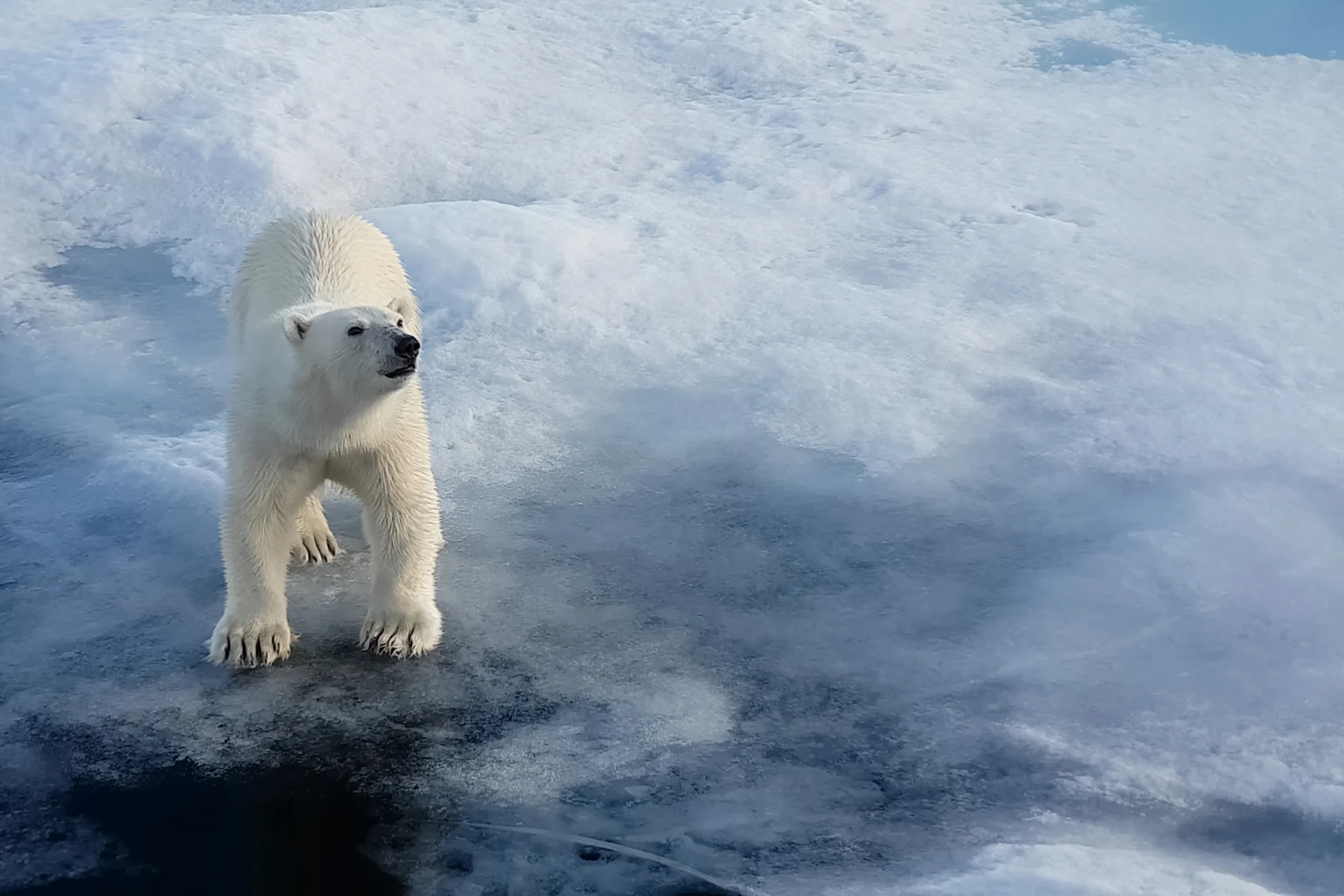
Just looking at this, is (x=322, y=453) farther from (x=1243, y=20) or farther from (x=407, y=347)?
(x=1243, y=20)

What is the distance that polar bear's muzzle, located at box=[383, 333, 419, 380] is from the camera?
3.25 metres

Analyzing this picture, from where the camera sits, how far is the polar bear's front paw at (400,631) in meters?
3.73

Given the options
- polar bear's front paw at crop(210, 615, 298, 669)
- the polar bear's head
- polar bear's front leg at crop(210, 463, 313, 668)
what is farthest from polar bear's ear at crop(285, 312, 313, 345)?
polar bear's front paw at crop(210, 615, 298, 669)

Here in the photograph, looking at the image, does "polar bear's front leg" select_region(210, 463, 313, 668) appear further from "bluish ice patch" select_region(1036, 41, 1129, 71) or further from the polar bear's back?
"bluish ice patch" select_region(1036, 41, 1129, 71)

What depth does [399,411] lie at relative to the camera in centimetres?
364

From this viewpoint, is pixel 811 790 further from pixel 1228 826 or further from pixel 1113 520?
pixel 1113 520

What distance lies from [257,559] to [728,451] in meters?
1.72

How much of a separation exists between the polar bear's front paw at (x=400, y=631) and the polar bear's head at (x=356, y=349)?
66cm

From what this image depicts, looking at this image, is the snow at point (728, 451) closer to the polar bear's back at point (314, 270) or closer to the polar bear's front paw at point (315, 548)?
the polar bear's front paw at point (315, 548)

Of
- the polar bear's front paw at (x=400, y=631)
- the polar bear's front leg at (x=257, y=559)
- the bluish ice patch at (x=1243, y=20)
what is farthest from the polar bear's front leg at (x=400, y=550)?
the bluish ice patch at (x=1243, y=20)

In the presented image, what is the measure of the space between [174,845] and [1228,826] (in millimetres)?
2315

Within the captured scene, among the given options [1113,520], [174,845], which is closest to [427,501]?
[174,845]

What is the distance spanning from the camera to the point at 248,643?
3.65m

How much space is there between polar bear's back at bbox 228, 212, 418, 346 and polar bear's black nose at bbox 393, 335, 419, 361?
1.65ft
